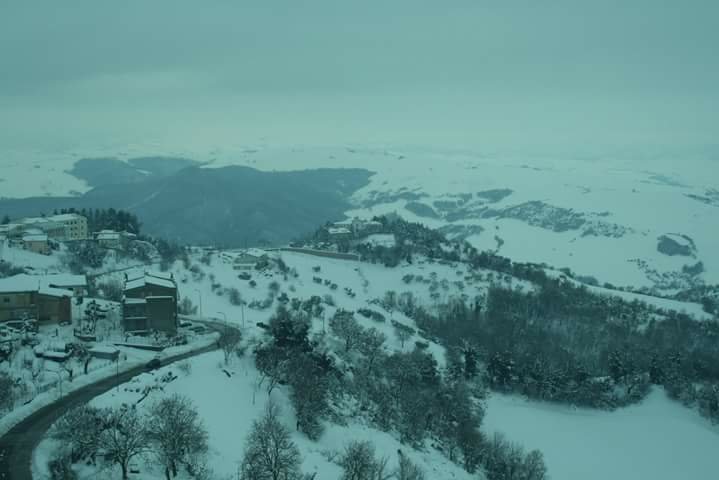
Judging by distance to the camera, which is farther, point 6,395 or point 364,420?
point 364,420

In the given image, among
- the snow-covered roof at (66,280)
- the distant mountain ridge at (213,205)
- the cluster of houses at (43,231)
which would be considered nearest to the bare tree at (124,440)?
the snow-covered roof at (66,280)

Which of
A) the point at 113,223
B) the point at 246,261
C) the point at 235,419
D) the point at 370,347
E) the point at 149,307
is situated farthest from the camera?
the point at 113,223

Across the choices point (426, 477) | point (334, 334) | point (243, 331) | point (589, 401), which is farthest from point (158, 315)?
point (589, 401)

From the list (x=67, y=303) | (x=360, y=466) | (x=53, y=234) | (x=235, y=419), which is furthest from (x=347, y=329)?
(x=53, y=234)

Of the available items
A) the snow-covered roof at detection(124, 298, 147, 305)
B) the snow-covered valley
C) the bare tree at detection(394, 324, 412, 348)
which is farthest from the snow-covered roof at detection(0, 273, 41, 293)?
the bare tree at detection(394, 324, 412, 348)

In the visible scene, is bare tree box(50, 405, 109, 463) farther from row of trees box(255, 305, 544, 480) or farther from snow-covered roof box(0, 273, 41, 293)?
snow-covered roof box(0, 273, 41, 293)

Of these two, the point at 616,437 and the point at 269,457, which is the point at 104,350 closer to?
the point at 269,457

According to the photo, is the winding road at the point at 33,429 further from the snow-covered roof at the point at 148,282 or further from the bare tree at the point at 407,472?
the bare tree at the point at 407,472
